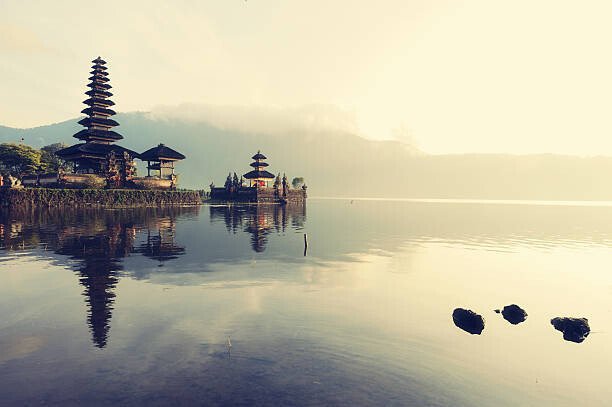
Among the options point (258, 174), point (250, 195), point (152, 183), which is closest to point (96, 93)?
point (152, 183)

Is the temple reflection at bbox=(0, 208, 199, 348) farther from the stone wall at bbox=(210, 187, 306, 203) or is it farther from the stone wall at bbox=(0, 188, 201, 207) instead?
the stone wall at bbox=(210, 187, 306, 203)

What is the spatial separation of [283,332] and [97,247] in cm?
1940

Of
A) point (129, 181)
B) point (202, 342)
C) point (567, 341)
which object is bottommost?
point (567, 341)

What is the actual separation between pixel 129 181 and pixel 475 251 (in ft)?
208

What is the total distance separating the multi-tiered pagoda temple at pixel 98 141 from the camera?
7088 centimetres

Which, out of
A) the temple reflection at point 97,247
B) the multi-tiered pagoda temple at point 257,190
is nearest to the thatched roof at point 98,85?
the multi-tiered pagoda temple at point 257,190

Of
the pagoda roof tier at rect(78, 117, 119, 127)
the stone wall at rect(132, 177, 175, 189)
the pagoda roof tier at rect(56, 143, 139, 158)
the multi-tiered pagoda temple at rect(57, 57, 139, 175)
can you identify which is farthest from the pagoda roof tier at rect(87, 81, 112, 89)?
the stone wall at rect(132, 177, 175, 189)

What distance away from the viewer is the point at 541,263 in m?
27.3

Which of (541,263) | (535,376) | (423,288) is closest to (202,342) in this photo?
(535,376)

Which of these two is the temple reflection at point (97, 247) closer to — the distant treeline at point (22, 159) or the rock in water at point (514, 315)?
the rock in water at point (514, 315)

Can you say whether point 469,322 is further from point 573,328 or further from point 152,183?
point 152,183

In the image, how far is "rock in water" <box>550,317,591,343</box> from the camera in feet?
42.4

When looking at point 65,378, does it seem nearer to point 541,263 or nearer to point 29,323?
point 29,323

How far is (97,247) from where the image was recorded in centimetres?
2534
